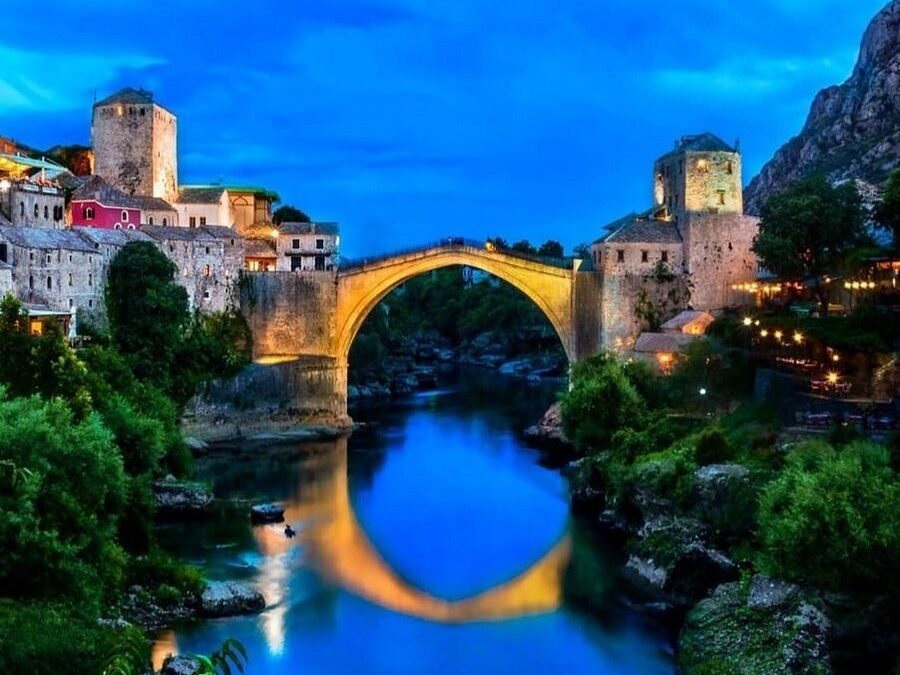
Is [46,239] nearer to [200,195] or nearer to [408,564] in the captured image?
[200,195]

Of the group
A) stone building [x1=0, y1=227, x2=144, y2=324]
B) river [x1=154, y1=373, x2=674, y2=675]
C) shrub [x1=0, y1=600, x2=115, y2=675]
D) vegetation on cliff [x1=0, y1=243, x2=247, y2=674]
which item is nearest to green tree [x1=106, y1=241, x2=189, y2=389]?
stone building [x1=0, y1=227, x2=144, y2=324]

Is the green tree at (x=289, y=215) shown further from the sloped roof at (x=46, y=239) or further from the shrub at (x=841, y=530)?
the shrub at (x=841, y=530)

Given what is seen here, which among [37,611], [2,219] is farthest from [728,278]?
[37,611]

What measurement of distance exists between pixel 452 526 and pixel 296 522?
12.2 feet

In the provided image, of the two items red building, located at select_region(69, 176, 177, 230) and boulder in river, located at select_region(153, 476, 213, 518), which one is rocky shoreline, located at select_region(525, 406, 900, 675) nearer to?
boulder in river, located at select_region(153, 476, 213, 518)

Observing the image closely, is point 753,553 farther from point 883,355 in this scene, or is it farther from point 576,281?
point 576,281

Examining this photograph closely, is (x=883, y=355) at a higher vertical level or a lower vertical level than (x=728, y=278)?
lower

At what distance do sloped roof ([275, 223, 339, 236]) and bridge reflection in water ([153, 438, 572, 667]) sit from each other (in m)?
17.8

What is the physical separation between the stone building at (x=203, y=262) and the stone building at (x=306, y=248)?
4123 millimetres

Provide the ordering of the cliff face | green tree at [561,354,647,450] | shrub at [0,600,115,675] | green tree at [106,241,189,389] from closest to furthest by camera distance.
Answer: shrub at [0,600,115,675]
green tree at [561,354,647,450]
green tree at [106,241,189,389]
the cliff face

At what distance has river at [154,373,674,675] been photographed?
16.0 meters

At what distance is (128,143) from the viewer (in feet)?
135

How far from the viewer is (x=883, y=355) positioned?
22.5 meters

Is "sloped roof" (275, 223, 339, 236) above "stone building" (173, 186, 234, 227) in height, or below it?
below
